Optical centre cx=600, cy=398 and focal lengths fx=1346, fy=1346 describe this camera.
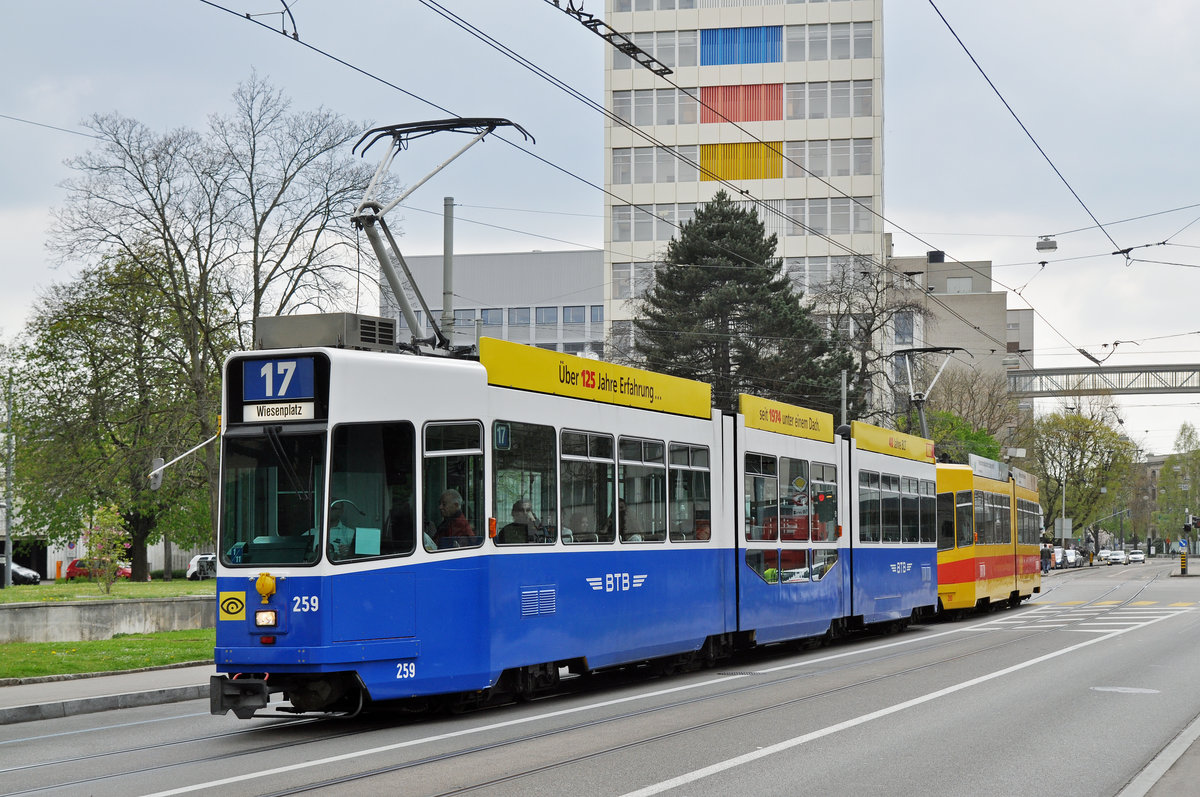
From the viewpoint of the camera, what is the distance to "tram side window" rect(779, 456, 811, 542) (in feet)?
61.2

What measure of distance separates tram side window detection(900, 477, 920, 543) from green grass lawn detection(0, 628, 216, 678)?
12145 mm

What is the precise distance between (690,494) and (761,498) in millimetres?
2389

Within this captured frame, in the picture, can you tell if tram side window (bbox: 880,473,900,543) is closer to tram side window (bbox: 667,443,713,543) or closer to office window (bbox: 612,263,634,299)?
tram side window (bbox: 667,443,713,543)

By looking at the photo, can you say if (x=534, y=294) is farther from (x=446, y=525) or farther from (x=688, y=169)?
(x=446, y=525)

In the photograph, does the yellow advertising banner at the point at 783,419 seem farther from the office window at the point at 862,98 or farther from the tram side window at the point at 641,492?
the office window at the point at 862,98

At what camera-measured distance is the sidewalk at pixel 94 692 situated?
13391mm

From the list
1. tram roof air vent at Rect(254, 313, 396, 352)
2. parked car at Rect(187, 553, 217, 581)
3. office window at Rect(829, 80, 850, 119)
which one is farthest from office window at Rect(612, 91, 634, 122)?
tram roof air vent at Rect(254, 313, 396, 352)

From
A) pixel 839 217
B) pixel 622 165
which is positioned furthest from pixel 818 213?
pixel 622 165

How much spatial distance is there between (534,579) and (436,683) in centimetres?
162

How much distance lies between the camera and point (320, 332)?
1168 cm

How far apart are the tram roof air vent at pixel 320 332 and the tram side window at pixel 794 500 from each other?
8.22m

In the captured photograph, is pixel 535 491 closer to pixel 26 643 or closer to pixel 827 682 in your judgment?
pixel 827 682

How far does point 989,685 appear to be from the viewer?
14.6 m

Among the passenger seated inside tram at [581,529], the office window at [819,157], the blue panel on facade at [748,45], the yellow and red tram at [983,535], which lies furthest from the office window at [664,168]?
the passenger seated inside tram at [581,529]
